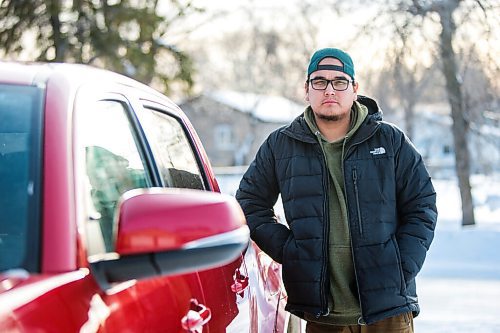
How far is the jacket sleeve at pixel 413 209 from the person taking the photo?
3451 mm

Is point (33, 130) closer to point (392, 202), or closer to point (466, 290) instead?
point (392, 202)

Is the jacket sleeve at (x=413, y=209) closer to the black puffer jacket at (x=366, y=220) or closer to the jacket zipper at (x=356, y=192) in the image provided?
the black puffer jacket at (x=366, y=220)

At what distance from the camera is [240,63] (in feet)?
180

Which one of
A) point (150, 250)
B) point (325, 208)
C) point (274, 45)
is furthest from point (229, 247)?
point (274, 45)

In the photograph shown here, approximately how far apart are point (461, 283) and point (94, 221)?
31.8ft

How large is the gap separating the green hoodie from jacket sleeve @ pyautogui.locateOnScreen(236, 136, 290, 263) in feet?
0.94

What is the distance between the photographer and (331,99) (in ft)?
11.9

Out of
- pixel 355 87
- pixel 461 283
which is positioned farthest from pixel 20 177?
pixel 461 283

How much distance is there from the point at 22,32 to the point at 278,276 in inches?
566

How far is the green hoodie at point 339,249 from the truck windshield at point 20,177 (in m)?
1.56

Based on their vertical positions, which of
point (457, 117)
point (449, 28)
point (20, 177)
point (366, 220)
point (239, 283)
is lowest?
point (239, 283)

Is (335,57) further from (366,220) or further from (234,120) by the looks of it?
(234,120)

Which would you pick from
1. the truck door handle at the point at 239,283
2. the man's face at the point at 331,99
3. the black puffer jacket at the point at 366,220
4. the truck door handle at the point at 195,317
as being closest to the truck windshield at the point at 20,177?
the truck door handle at the point at 195,317

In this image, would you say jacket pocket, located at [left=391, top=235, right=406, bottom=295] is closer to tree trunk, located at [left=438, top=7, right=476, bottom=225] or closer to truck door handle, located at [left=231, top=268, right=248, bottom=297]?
truck door handle, located at [left=231, top=268, right=248, bottom=297]
